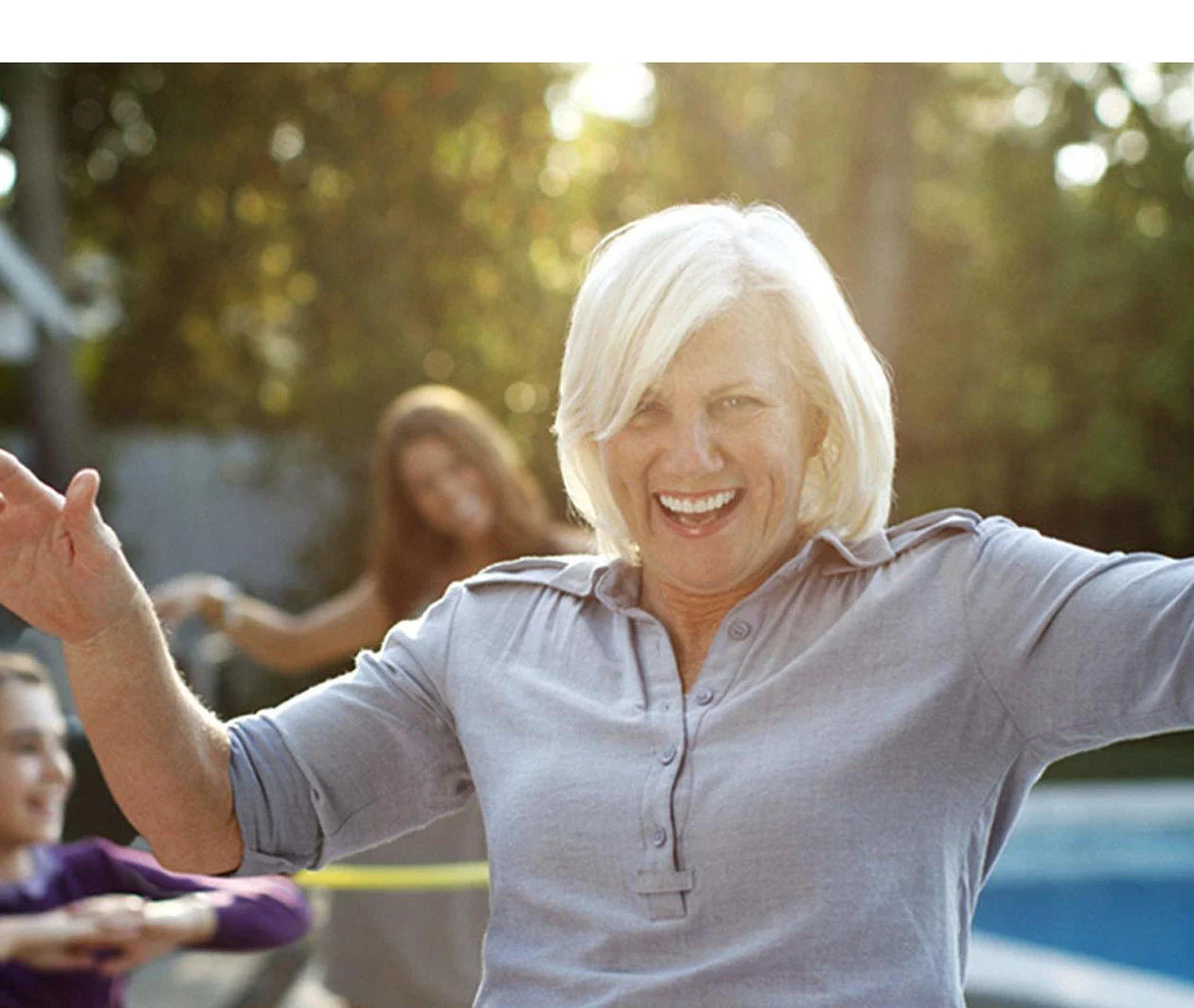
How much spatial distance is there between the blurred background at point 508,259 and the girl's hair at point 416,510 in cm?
319

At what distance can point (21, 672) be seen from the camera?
2.60 metres

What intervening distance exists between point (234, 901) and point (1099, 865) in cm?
644

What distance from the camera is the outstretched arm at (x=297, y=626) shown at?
153 inches

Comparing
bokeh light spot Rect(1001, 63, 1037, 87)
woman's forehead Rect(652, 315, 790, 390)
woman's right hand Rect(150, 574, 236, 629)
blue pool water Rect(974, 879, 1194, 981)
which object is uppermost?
bokeh light spot Rect(1001, 63, 1037, 87)

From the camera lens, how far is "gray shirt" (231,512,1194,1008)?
1470mm

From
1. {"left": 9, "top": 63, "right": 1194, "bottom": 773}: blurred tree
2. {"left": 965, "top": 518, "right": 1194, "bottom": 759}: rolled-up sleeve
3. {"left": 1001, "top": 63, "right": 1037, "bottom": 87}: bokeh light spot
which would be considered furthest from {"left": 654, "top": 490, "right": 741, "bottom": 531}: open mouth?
{"left": 1001, "top": 63, "right": 1037, "bottom": 87}: bokeh light spot

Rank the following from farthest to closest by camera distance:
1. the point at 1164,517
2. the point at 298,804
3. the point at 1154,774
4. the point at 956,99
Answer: the point at 1164,517, the point at 956,99, the point at 1154,774, the point at 298,804

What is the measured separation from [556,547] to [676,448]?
1864mm

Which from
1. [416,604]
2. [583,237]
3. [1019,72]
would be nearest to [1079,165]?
[1019,72]

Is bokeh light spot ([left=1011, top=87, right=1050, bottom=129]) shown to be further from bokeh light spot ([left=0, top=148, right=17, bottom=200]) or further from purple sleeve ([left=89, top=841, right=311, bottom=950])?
purple sleeve ([left=89, top=841, right=311, bottom=950])

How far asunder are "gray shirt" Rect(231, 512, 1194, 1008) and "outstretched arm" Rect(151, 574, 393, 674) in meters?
2.20
